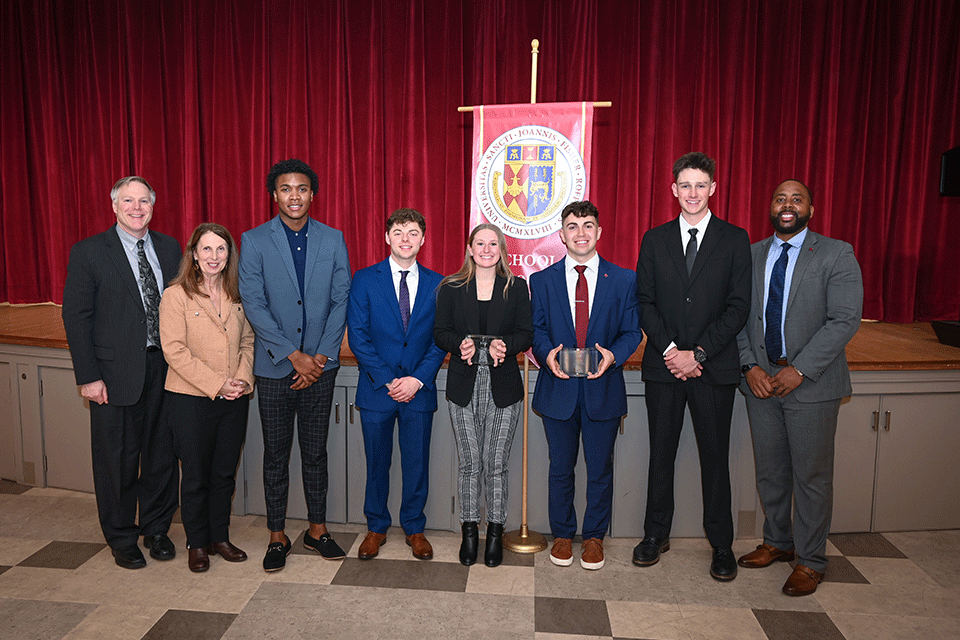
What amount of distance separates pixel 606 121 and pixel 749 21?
1.18m

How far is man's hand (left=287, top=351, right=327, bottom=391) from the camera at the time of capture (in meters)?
2.52

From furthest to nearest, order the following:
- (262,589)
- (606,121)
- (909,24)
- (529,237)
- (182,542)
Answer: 1. (606,121)
2. (909,24)
3. (529,237)
4. (182,542)
5. (262,589)

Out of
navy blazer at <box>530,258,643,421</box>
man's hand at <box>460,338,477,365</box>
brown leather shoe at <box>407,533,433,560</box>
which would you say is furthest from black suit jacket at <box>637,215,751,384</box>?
brown leather shoe at <box>407,533,433,560</box>

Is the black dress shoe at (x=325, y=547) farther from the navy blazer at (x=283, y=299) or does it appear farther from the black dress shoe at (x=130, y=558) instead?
the navy blazer at (x=283, y=299)

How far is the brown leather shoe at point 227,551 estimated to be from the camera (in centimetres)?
267

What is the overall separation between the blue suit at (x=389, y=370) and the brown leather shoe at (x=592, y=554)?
2.44 feet

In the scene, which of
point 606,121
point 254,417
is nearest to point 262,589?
point 254,417

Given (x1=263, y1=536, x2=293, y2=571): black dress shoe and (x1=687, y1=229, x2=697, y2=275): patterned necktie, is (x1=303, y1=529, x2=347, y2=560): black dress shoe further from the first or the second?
(x1=687, y1=229, x2=697, y2=275): patterned necktie

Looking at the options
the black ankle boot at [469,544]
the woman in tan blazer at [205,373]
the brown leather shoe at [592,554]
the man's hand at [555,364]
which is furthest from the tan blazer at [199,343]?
the brown leather shoe at [592,554]

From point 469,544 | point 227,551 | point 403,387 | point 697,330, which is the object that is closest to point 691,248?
point 697,330

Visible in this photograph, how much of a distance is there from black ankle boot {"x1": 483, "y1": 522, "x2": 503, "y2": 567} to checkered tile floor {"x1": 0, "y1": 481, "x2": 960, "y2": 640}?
0.04m

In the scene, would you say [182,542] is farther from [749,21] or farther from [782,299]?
[749,21]

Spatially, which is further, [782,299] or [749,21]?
[749,21]

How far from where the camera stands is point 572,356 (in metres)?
2.46
